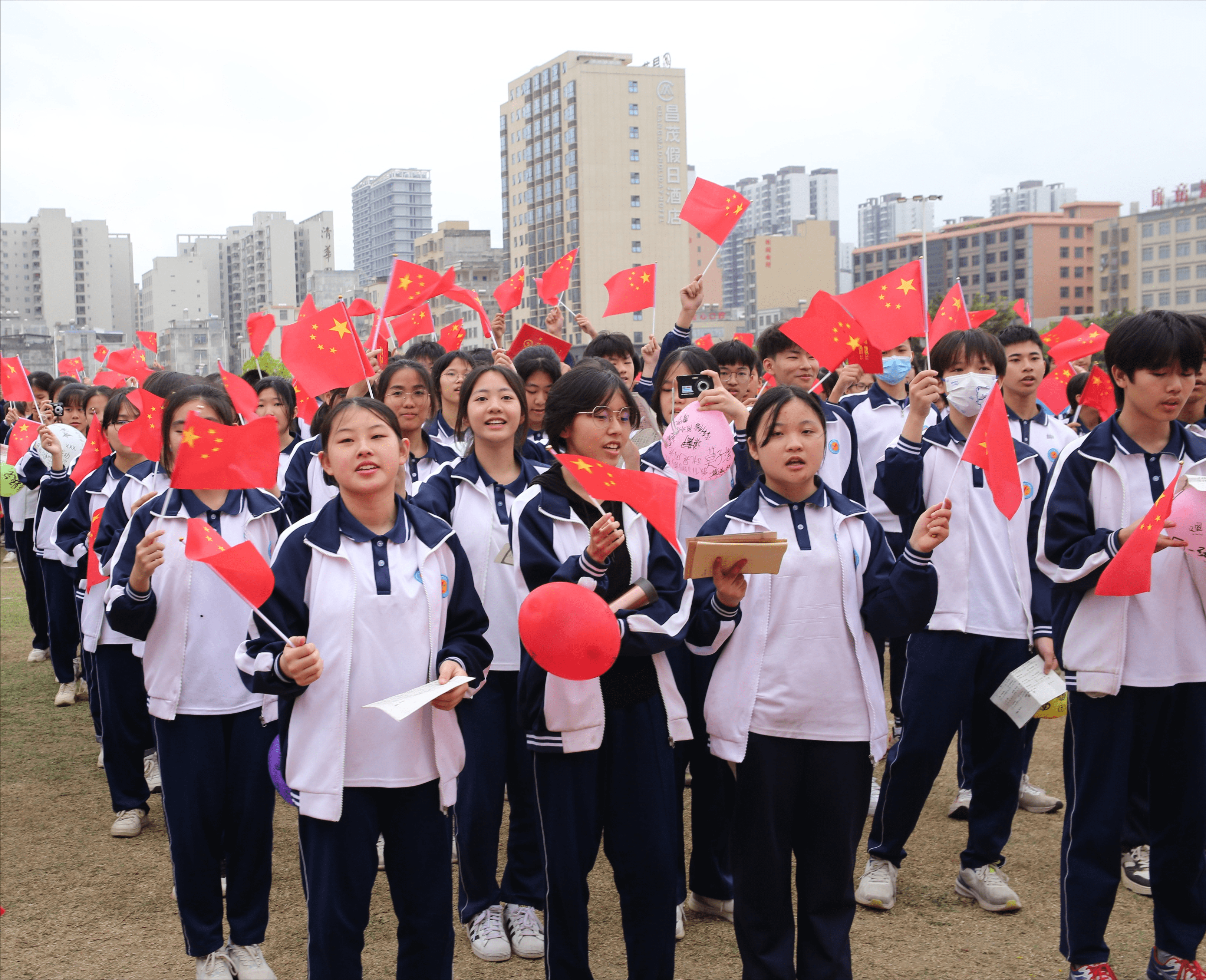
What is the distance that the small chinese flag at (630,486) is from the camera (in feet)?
9.07

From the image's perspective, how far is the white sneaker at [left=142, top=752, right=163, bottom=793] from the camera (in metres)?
5.54

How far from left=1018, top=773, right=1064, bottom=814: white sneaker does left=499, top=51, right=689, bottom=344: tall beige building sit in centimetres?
6708

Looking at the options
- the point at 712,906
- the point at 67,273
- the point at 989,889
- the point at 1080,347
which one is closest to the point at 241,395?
the point at 712,906

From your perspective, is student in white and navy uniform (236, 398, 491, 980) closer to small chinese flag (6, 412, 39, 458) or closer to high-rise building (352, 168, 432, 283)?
small chinese flag (6, 412, 39, 458)

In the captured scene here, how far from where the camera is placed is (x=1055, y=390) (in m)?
6.95

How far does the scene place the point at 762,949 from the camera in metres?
3.01

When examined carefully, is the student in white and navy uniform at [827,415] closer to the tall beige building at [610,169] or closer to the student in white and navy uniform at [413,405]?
the student in white and navy uniform at [413,405]

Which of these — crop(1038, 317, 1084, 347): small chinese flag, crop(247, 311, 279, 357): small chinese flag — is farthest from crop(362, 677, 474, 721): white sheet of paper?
crop(1038, 317, 1084, 347): small chinese flag

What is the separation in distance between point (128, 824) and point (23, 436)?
3.09 m

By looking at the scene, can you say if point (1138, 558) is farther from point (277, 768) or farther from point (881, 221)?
point (881, 221)

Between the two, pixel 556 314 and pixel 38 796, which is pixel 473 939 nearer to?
pixel 38 796

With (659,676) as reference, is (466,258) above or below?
above

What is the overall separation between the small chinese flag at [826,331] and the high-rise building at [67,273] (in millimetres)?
104394

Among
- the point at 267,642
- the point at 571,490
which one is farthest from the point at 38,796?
the point at 571,490
